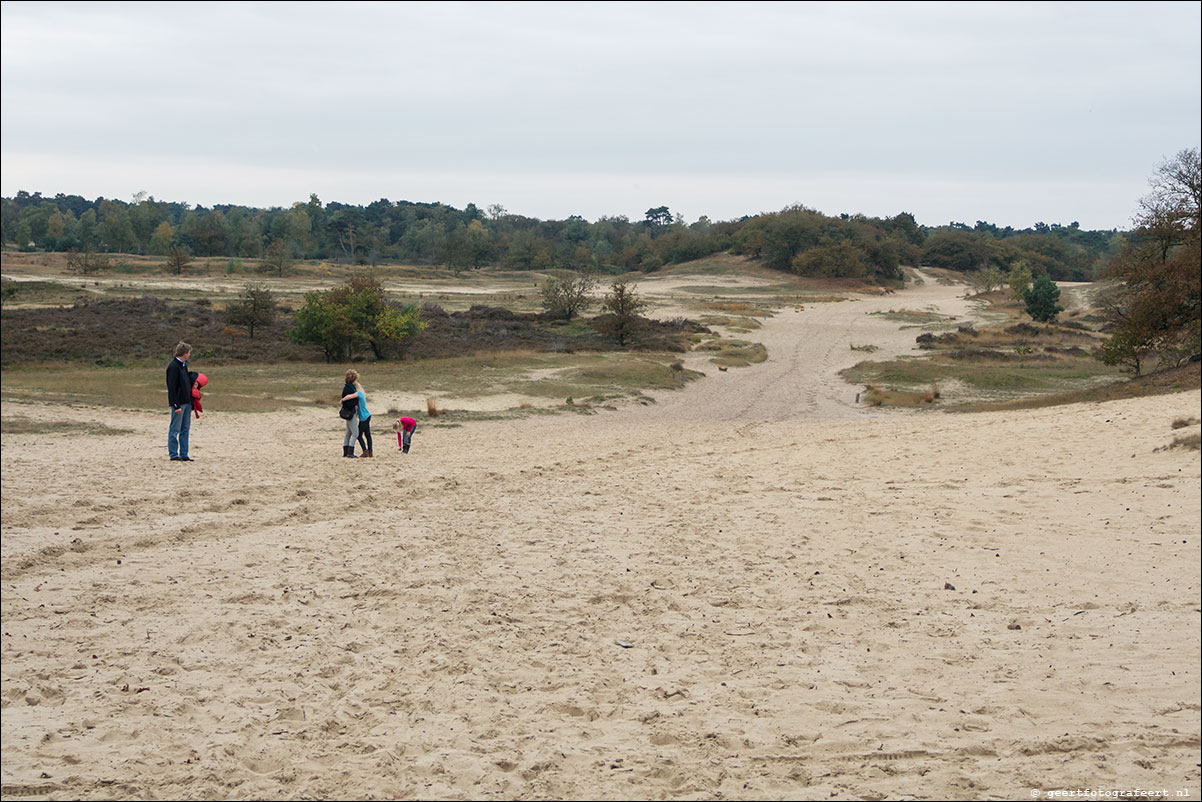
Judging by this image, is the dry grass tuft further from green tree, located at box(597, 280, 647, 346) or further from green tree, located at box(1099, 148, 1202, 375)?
green tree, located at box(597, 280, 647, 346)

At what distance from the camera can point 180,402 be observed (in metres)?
12.6

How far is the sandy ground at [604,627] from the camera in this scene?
4844mm

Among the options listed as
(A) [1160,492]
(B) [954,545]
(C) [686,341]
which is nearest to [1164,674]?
(B) [954,545]

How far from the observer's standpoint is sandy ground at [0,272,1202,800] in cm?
484

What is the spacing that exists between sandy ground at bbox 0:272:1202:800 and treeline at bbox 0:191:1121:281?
2924 inches

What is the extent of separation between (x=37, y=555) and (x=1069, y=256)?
11923 centimetres

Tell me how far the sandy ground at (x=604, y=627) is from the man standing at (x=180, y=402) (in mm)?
439

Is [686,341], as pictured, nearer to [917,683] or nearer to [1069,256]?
[917,683]

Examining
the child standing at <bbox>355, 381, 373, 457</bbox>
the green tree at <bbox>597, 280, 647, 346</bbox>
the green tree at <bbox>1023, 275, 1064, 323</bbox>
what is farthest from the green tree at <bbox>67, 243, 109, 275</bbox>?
the green tree at <bbox>1023, 275, 1064, 323</bbox>

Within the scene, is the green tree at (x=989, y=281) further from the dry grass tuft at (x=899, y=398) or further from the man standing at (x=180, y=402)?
the man standing at (x=180, y=402)

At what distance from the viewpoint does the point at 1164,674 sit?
5602 millimetres

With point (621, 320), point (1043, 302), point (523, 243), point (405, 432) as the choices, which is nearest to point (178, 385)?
point (405, 432)

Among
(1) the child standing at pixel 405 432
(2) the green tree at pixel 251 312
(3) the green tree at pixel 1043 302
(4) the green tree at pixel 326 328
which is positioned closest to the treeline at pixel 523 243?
(3) the green tree at pixel 1043 302

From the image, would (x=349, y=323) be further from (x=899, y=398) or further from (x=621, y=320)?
(x=899, y=398)
